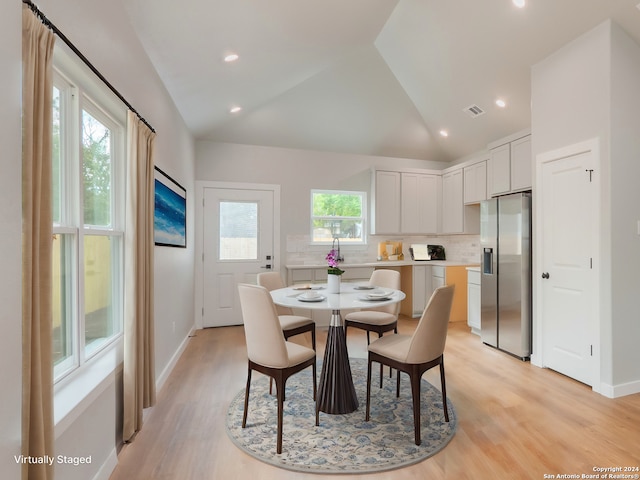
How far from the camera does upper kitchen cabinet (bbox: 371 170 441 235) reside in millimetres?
5258

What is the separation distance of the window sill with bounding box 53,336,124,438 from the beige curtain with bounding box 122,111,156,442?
95 mm

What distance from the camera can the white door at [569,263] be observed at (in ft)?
9.13

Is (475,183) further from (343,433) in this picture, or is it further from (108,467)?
(108,467)

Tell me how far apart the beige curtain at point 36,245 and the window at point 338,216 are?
4.08m

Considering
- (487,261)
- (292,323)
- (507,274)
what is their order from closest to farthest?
(292,323) < (507,274) < (487,261)

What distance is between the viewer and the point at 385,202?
529 cm

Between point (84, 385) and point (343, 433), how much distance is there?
1470 millimetres

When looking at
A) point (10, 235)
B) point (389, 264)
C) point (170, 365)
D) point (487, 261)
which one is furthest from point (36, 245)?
point (389, 264)

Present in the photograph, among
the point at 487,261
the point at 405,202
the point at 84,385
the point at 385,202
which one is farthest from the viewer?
the point at 405,202

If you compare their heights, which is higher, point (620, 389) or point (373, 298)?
point (373, 298)

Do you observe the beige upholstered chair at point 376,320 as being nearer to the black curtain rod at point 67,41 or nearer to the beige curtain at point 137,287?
the beige curtain at point 137,287

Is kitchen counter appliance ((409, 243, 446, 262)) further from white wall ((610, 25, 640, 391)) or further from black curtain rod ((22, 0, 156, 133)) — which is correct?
black curtain rod ((22, 0, 156, 133))

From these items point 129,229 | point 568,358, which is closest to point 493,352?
point 568,358

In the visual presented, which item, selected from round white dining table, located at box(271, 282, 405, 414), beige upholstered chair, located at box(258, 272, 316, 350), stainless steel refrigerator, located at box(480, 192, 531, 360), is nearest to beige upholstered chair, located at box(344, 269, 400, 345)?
beige upholstered chair, located at box(258, 272, 316, 350)
